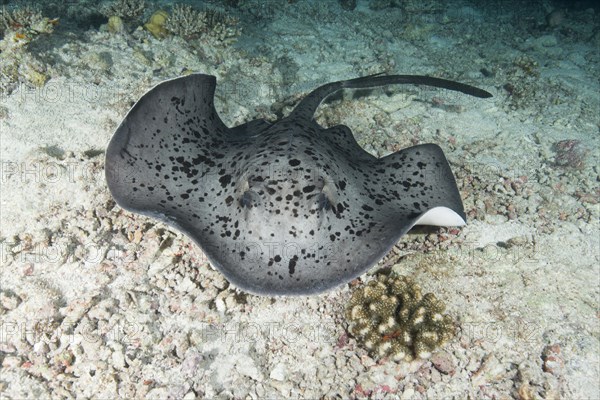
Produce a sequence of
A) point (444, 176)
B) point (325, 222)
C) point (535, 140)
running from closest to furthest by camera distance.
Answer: point (325, 222), point (444, 176), point (535, 140)

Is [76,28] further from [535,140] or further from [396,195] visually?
[535,140]

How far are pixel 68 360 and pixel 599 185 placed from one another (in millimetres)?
6989

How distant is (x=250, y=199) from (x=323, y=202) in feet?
2.24

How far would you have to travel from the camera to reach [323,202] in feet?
11.9

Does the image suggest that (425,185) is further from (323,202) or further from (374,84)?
(374,84)

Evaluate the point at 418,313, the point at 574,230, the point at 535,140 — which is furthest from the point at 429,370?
the point at 535,140

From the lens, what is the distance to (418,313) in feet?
11.9

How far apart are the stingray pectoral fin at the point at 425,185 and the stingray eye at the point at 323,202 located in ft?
2.90

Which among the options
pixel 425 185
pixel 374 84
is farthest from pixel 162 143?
pixel 374 84

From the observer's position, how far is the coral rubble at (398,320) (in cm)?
349

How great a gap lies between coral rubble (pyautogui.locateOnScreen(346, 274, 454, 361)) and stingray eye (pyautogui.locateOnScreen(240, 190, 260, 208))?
1.35 m

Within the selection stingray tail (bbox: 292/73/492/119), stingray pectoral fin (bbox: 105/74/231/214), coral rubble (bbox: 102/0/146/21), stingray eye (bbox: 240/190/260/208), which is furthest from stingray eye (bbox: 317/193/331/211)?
coral rubble (bbox: 102/0/146/21)

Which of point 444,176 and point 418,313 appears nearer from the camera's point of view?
point 418,313

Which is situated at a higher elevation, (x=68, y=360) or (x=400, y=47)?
(x=400, y=47)
